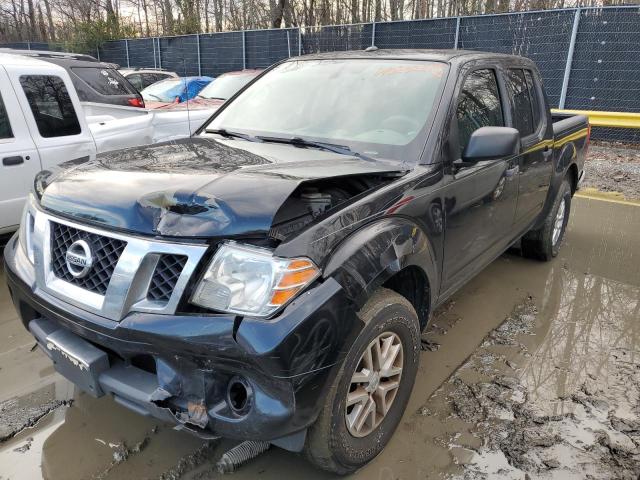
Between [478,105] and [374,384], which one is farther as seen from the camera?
[478,105]

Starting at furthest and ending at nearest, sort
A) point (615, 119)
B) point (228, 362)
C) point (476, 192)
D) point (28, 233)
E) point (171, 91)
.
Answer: point (171, 91) → point (615, 119) → point (476, 192) → point (28, 233) → point (228, 362)

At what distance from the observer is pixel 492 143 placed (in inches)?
108

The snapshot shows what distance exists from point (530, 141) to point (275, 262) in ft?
9.35

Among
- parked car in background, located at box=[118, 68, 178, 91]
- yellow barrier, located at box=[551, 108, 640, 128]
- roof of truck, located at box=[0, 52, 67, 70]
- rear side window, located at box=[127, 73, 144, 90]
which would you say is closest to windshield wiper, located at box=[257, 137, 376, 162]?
roof of truck, located at box=[0, 52, 67, 70]

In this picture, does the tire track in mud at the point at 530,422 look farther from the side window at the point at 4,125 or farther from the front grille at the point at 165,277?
the side window at the point at 4,125

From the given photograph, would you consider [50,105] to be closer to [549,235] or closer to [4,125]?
[4,125]

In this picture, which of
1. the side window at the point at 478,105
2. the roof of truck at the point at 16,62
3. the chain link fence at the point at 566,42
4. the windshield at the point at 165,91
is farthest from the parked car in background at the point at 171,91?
the side window at the point at 478,105

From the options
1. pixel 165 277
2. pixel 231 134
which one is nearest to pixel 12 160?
pixel 231 134

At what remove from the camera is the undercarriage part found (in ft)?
7.70

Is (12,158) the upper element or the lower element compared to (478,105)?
lower

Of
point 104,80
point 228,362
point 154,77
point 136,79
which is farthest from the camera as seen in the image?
point 154,77


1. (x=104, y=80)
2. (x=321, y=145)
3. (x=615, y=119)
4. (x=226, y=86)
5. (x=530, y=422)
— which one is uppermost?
(x=104, y=80)

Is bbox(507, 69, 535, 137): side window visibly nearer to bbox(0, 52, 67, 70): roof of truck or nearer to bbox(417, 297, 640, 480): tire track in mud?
bbox(417, 297, 640, 480): tire track in mud

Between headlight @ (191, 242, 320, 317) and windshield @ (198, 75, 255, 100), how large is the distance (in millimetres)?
7984
